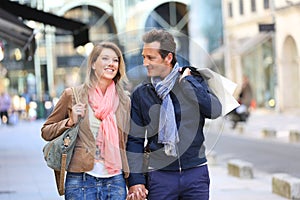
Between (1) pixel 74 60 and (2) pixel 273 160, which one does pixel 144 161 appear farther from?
(1) pixel 74 60

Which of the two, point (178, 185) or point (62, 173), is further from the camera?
point (62, 173)

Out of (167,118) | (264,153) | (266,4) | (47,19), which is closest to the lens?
(167,118)

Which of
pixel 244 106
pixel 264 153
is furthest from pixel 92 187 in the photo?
pixel 244 106

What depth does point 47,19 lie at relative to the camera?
56.1 feet

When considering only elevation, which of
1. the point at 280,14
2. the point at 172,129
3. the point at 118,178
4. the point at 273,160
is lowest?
the point at 273,160

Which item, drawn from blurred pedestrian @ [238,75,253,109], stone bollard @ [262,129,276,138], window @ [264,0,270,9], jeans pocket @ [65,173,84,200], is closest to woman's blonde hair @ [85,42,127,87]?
jeans pocket @ [65,173,84,200]

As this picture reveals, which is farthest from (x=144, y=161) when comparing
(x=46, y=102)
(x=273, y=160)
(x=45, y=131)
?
(x=46, y=102)

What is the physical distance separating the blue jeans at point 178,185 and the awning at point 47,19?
30.7 feet

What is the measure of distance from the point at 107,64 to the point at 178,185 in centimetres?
94

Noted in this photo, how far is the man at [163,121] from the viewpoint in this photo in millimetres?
5109

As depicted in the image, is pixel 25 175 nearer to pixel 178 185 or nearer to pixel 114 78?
pixel 114 78

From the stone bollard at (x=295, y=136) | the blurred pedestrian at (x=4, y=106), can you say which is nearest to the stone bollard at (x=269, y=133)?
the stone bollard at (x=295, y=136)

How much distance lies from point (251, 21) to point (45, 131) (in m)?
38.0

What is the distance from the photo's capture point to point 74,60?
4341cm
